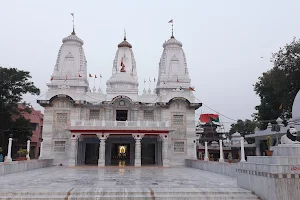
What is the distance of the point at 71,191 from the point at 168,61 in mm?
25814

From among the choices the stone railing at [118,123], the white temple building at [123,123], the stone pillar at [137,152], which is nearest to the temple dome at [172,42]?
the white temple building at [123,123]

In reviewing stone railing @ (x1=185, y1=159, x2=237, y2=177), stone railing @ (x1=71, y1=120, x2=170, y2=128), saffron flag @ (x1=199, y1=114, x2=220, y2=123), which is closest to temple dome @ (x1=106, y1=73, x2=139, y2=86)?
stone railing @ (x1=71, y1=120, x2=170, y2=128)

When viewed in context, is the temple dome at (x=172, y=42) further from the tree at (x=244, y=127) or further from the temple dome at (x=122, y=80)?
the tree at (x=244, y=127)

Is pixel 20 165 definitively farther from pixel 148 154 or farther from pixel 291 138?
pixel 291 138

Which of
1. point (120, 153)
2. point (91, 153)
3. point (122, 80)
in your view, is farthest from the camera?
point (122, 80)

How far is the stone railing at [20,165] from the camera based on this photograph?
15742mm

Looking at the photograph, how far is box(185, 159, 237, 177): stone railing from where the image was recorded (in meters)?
14.8

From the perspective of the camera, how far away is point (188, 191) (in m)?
8.92

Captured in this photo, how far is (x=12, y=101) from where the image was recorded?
32.8 m

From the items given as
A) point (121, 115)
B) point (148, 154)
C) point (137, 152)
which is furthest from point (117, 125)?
point (148, 154)

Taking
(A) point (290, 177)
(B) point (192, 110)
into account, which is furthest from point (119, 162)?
(A) point (290, 177)

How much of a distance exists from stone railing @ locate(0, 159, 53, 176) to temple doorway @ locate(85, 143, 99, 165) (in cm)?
403

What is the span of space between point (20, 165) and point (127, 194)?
1242cm

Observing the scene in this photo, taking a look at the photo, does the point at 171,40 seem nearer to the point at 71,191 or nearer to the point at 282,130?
the point at 282,130
